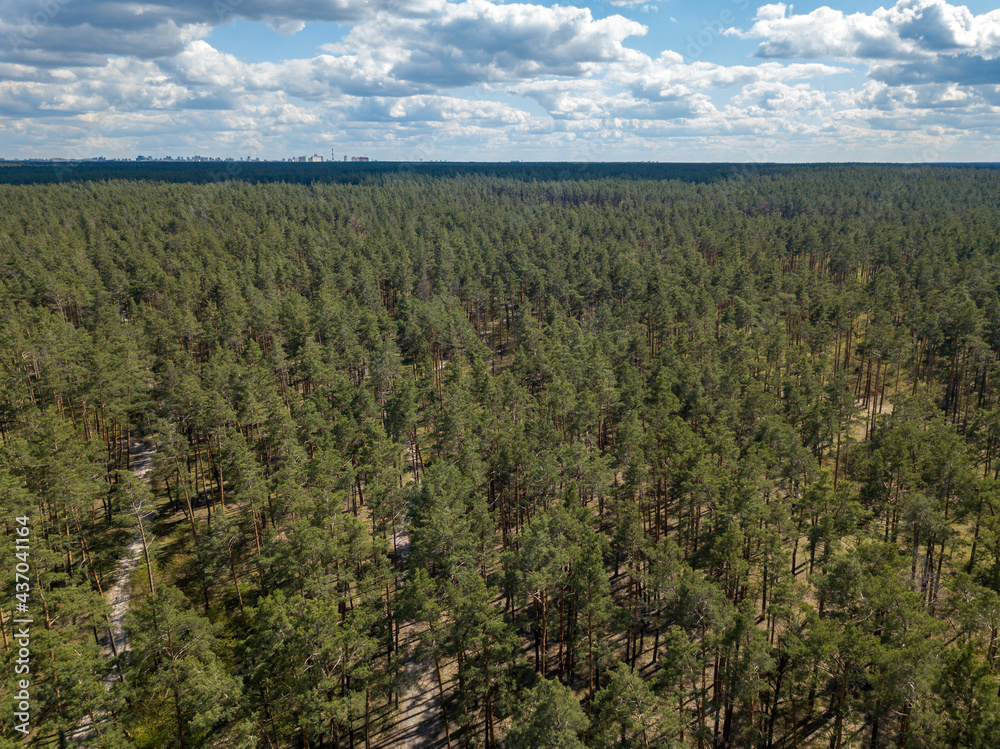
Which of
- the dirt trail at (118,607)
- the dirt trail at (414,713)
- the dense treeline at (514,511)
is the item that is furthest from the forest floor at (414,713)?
the dirt trail at (118,607)

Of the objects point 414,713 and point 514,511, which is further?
point 514,511

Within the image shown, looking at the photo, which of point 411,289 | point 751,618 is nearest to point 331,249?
point 411,289

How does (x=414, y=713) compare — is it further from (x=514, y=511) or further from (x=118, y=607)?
(x=118, y=607)

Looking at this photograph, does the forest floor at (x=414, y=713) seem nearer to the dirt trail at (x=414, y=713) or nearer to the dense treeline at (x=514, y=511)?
the dirt trail at (x=414, y=713)

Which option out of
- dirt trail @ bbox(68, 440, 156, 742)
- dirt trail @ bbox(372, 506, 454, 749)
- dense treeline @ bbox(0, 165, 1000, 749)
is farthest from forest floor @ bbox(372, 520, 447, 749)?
dirt trail @ bbox(68, 440, 156, 742)

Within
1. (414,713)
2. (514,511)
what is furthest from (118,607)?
(514,511)

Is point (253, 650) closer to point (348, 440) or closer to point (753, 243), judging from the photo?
point (348, 440)

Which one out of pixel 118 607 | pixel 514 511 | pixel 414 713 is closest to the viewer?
pixel 414 713

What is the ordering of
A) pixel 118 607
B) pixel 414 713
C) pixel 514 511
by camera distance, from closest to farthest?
pixel 414 713, pixel 118 607, pixel 514 511
